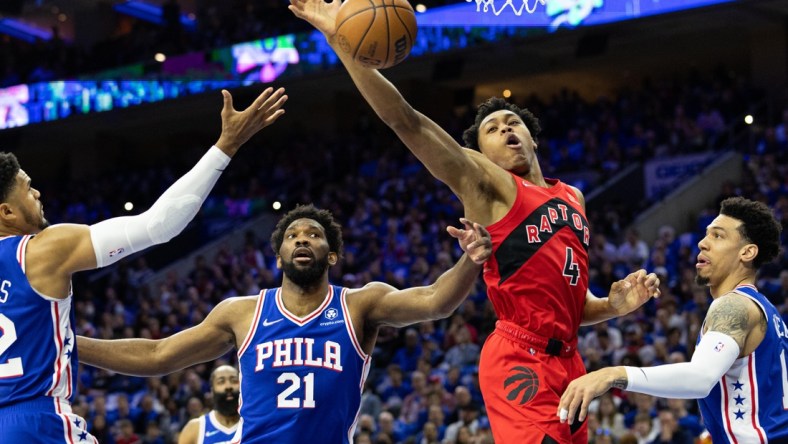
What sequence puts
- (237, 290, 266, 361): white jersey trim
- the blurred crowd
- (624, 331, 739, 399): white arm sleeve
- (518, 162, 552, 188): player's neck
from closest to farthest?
1. (624, 331, 739, 399): white arm sleeve
2. (518, 162, 552, 188): player's neck
3. (237, 290, 266, 361): white jersey trim
4. the blurred crowd

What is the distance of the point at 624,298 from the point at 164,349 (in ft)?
7.49

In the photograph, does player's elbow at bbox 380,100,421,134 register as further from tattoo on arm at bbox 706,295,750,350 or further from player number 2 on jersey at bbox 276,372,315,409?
tattoo on arm at bbox 706,295,750,350

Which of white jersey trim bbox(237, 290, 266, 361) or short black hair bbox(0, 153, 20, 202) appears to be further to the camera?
white jersey trim bbox(237, 290, 266, 361)

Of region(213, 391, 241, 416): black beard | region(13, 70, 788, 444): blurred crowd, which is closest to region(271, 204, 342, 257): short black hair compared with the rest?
region(213, 391, 241, 416): black beard

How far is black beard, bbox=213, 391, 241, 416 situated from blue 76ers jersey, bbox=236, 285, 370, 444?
2.20 meters

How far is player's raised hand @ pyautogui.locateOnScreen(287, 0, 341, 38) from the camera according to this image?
15.9ft

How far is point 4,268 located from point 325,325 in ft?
5.27

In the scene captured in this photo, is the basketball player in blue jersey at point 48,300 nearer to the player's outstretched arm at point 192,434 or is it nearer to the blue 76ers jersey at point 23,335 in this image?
the blue 76ers jersey at point 23,335

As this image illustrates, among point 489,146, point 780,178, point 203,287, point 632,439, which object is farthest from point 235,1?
point 489,146

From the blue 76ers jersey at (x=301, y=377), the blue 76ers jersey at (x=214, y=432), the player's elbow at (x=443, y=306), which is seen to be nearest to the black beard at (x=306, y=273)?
the blue 76ers jersey at (x=301, y=377)

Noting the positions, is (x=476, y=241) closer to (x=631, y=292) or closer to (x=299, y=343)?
(x=631, y=292)

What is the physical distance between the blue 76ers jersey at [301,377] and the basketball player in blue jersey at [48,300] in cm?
96

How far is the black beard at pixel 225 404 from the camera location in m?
7.32

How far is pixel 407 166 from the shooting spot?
855 inches
